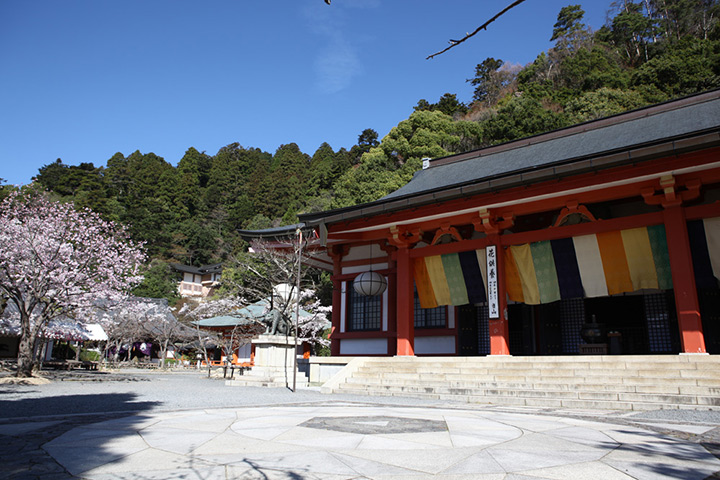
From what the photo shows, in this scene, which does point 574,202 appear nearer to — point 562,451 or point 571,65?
point 562,451

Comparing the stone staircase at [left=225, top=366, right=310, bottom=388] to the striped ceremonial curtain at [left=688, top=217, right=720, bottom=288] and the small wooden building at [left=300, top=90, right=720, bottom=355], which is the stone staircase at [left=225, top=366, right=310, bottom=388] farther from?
the striped ceremonial curtain at [left=688, top=217, right=720, bottom=288]

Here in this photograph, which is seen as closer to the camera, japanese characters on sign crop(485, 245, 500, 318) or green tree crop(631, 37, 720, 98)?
japanese characters on sign crop(485, 245, 500, 318)

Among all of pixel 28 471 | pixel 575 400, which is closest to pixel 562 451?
pixel 28 471

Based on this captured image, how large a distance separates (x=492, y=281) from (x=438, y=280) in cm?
183

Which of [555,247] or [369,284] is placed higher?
[555,247]

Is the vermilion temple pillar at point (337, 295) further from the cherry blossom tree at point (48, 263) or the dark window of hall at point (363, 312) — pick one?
the cherry blossom tree at point (48, 263)

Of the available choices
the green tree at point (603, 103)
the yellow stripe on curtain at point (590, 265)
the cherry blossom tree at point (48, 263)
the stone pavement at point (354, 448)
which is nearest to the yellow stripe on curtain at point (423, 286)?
the yellow stripe on curtain at point (590, 265)

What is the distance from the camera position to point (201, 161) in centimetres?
7612

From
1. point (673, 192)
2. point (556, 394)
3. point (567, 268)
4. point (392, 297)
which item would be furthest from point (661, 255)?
point (392, 297)

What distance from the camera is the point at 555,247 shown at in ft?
38.2

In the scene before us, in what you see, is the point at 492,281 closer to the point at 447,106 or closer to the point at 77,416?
the point at 77,416

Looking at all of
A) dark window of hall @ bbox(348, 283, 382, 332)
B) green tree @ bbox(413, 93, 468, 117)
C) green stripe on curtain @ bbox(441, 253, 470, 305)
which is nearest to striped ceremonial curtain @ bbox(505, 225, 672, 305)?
green stripe on curtain @ bbox(441, 253, 470, 305)

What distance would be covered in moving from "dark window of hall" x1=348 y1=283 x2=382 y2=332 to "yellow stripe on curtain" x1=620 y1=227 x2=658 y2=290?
7386mm

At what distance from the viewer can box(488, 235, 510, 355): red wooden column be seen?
11.3 m
